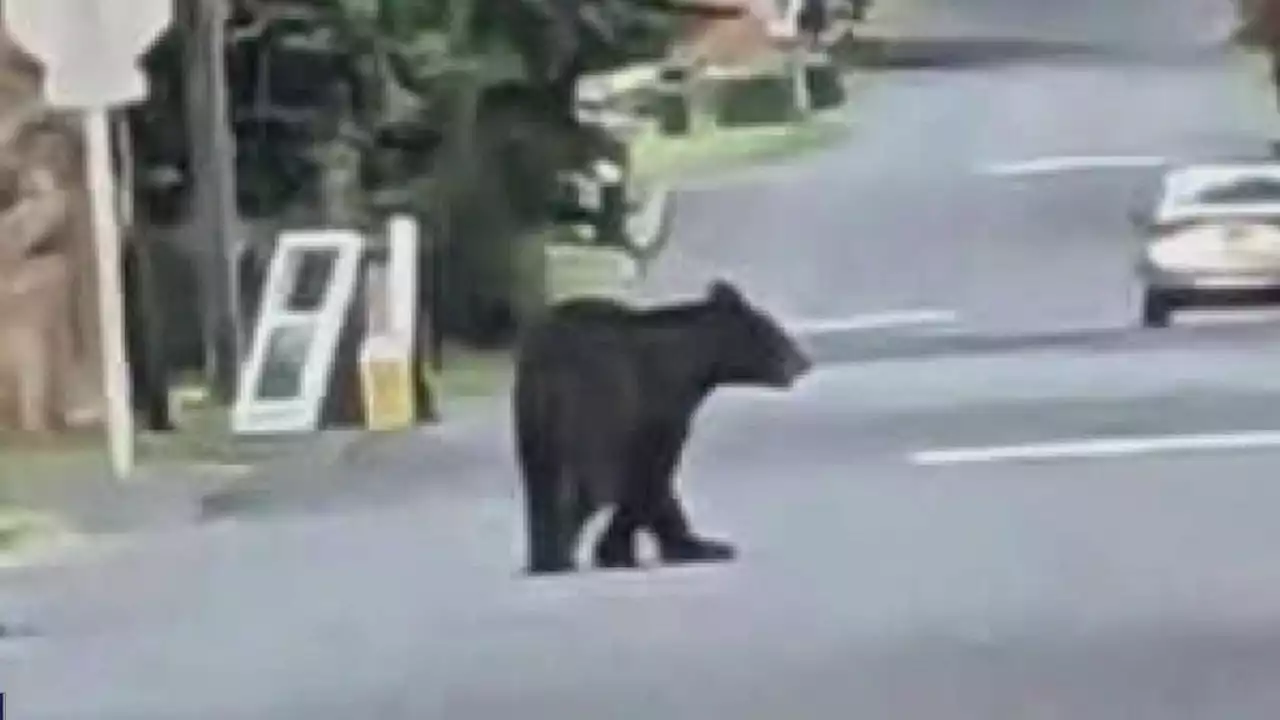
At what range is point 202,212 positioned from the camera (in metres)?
0.97

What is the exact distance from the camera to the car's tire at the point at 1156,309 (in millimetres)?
992

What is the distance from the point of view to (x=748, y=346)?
3.24 ft

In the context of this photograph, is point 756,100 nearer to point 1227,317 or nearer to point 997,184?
point 997,184

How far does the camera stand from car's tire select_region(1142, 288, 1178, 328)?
3.26ft

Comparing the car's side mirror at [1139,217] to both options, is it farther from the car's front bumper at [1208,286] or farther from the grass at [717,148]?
the grass at [717,148]

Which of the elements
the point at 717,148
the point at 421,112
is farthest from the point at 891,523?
the point at 421,112

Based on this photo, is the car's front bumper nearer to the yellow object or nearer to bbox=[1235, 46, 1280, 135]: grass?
bbox=[1235, 46, 1280, 135]: grass

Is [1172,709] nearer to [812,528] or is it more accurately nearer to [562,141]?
[812,528]

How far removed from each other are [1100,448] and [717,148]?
24cm

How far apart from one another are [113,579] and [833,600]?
13.7 inches

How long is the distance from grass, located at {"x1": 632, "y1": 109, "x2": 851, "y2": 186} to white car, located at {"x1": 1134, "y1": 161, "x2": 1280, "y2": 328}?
0.16 meters

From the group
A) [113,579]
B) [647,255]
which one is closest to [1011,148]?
[647,255]

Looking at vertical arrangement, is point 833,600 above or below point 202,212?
below

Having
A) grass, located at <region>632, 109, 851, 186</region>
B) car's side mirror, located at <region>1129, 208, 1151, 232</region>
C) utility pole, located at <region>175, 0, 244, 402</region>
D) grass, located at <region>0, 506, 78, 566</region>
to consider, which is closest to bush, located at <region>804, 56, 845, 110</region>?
grass, located at <region>632, 109, 851, 186</region>
